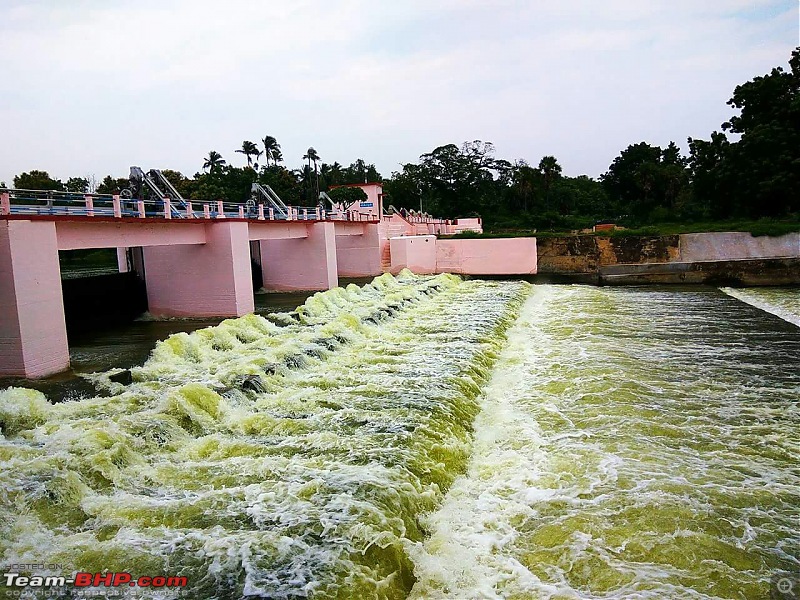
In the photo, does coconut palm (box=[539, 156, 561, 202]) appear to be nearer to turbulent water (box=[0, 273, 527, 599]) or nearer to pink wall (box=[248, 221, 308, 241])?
pink wall (box=[248, 221, 308, 241])

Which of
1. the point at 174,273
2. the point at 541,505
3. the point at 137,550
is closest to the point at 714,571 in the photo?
the point at 541,505

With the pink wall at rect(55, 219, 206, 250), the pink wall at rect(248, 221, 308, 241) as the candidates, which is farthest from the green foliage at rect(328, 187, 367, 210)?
the pink wall at rect(55, 219, 206, 250)

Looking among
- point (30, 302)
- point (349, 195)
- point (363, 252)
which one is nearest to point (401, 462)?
point (30, 302)

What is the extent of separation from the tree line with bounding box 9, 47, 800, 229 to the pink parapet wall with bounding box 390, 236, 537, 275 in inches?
494

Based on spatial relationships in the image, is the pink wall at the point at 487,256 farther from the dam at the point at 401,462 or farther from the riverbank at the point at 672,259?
the dam at the point at 401,462

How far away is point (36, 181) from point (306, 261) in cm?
2277

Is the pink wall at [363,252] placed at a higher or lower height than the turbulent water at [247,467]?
higher

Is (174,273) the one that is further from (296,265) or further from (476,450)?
(476,450)

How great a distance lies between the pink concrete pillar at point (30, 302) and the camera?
8789 millimetres

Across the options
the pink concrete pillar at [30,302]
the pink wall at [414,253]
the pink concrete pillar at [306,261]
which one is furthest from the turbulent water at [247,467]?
the pink wall at [414,253]

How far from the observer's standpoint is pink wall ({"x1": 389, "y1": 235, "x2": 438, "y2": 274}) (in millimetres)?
27000

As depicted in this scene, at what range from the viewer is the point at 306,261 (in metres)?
20.3

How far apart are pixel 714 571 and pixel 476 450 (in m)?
2.83

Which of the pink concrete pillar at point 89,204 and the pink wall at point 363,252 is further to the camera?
the pink wall at point 363,252
